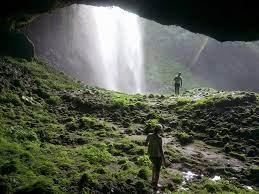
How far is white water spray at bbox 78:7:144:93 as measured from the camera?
159ft

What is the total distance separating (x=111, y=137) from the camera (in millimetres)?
18562

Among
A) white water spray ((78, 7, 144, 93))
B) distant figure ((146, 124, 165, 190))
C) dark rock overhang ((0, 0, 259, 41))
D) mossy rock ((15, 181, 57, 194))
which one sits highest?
white water spray ((78, 7, 144, 93))

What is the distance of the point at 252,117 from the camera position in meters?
22.5

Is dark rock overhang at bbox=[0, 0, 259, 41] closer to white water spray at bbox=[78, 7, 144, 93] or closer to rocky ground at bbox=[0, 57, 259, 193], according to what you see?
rocky ground at bbox=[0, 57, 259, 193]

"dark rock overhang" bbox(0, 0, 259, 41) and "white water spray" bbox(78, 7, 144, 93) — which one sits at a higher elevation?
"white water spray" bbox(78, 7, 144, 93)

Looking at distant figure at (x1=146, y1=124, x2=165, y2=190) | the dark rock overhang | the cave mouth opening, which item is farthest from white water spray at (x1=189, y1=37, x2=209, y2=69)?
distant figure at (x1=146, y1=124, x2=165, y2=190)

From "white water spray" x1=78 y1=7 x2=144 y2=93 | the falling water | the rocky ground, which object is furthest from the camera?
the falling water

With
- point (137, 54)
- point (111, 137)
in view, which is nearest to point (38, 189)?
point (111, 137)

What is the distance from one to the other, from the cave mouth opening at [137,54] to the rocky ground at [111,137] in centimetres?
1453

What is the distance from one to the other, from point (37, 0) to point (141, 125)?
896cm

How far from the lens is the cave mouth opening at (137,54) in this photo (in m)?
41.0

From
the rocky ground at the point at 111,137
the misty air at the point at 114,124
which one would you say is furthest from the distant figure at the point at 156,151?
the rocky ground at the point at 111,137

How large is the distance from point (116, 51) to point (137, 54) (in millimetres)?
5684

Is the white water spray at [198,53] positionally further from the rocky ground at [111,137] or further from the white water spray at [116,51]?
the rocky ground at [111,137]
